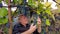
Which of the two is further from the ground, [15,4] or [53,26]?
[15,4]

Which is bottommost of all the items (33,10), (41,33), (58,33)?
(58,33)

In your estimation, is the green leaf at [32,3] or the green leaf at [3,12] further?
the green leaf at [32,3]

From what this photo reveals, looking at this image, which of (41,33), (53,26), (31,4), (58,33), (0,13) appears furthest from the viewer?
(58,33)

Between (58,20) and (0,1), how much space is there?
1.67 meters

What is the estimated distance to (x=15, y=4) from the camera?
3.34 ft

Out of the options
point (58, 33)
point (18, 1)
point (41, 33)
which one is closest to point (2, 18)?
point (18, 1)

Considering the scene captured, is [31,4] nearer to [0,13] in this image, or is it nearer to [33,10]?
[33,10]

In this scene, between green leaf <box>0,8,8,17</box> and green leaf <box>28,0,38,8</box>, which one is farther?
green leaf <box>28,0,38,8</box>

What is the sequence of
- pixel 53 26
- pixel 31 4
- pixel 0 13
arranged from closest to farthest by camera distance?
pixel 0 13 < pixel 31 4 < pixel 53 26

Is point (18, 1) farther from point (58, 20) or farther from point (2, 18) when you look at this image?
point (58, 20)

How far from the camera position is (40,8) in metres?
1.03

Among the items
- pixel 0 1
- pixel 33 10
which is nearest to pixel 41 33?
pixel 33 10

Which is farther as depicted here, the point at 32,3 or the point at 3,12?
the point at 32,3

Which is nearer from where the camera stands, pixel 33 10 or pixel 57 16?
pixel 33 10
